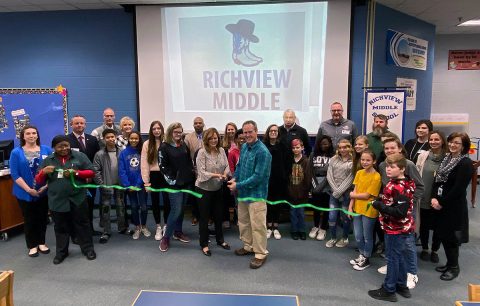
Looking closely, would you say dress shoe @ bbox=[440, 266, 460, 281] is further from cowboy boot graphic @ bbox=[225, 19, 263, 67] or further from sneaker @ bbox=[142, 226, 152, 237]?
cowboy boot graphic @ bbox=[225, 19, 263, 67]

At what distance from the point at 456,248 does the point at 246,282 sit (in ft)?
6.51

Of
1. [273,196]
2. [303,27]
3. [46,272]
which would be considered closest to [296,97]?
[303,27]

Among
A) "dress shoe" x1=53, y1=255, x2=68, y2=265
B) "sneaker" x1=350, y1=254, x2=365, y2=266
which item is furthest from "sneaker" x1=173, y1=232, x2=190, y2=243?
"sneaker" x1=350, y1=254, x2=365, y2=266

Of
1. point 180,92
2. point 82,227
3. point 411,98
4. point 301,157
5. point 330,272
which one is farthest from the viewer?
point 411,98

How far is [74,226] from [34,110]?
9.94 feet

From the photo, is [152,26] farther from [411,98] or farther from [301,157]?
[411,98]

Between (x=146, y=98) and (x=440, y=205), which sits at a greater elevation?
(x=146, y=98)

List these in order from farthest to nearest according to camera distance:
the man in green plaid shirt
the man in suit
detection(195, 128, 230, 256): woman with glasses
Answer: the man in suit
detection(195, 128, 230, 256): woman with glasses
the man in green plaid shirt

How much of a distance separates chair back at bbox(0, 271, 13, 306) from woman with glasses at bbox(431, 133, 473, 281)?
327 cm

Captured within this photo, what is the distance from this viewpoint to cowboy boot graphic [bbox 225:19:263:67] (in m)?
5.35

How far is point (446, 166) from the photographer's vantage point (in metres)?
3.22

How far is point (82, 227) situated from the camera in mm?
3824

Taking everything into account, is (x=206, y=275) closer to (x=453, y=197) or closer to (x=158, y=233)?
(x=158, y=233)

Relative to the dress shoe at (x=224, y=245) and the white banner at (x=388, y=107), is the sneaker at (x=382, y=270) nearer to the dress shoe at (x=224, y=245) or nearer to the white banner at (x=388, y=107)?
the dress shoe at (x=224, y=245)
